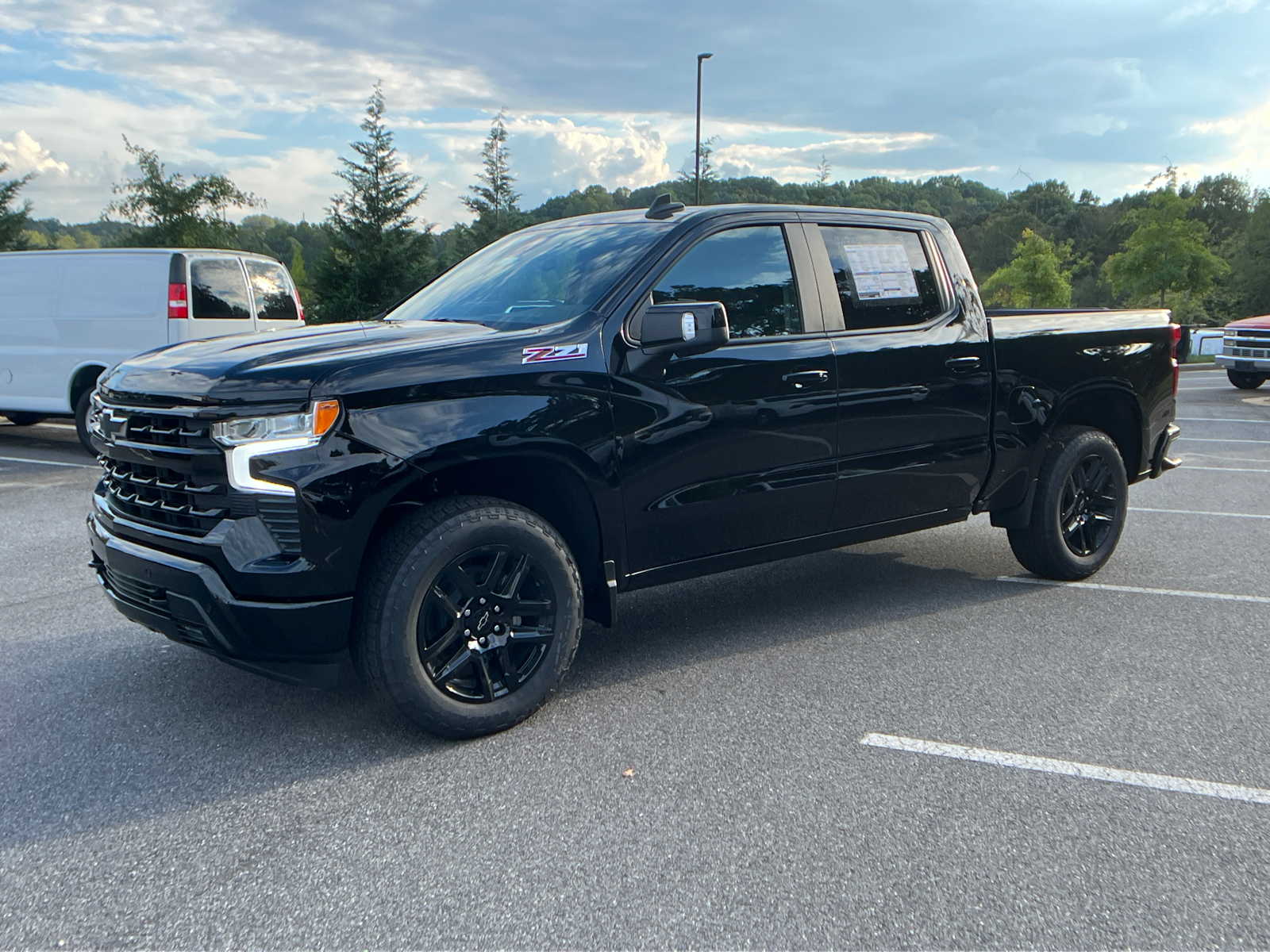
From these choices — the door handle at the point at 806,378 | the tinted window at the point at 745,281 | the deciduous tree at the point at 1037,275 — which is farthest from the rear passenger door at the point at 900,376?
the deciduous tree at the point at 1037,275

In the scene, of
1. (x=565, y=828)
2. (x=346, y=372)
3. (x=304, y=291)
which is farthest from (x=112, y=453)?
(x=304, y=291)

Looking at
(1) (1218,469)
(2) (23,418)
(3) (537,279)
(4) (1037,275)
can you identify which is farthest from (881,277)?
(4) (1037,275)

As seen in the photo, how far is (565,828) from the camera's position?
3055 millimetres

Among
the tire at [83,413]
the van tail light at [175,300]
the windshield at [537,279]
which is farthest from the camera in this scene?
the tire at [83,413]

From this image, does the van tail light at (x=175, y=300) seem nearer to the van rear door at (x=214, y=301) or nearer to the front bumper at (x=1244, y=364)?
the van rear door at (x=214, y=301)

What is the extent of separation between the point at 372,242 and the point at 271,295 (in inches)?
1020

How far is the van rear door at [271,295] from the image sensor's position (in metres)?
11.6

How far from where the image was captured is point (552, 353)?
12.5 ft

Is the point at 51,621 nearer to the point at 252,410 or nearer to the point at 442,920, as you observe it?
the point at 252,410

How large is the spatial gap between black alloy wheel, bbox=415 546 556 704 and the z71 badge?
691mm

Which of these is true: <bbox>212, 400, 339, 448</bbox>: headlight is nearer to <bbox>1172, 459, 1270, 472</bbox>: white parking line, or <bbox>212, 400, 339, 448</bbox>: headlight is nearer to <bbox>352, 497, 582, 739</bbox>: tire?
<bbox>352, 497, 582, 739</bbox>: tire

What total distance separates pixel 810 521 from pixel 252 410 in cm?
244

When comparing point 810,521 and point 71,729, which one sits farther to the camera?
point 810,521

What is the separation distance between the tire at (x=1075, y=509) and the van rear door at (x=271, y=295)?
28.2 feet
